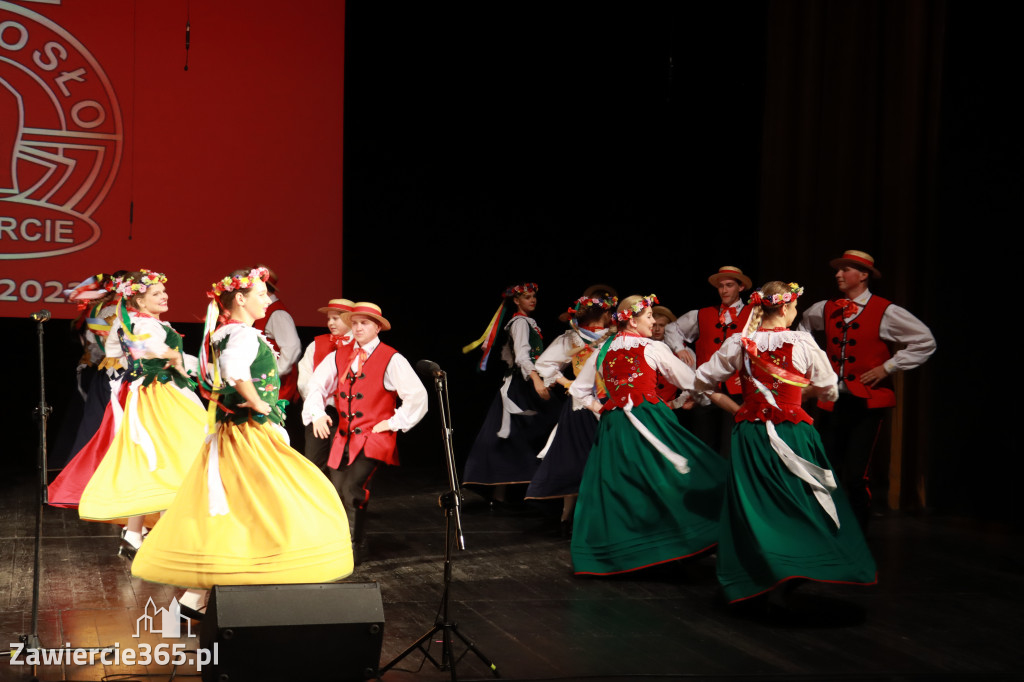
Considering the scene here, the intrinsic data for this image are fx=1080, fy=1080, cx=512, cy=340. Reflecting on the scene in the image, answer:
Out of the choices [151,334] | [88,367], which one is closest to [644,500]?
[151,334]

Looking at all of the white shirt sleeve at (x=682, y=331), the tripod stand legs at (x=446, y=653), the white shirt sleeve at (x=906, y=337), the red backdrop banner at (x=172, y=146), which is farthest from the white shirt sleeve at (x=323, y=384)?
the white shirt sleeve at (x=906, y=337)

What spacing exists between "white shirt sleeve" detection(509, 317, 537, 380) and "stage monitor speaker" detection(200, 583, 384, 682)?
3.55 m

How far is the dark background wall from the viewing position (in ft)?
24.3

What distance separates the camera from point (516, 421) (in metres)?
6.72

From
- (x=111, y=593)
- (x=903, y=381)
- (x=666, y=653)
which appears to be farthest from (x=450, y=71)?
(x=666, y=653)

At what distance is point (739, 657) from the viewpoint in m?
3.70

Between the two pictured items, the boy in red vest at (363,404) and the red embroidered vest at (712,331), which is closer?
the boy in red vest at (363,404)

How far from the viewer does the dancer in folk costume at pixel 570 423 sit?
5789 millimetres

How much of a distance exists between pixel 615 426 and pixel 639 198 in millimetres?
4062

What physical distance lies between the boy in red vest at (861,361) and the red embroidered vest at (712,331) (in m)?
0.76

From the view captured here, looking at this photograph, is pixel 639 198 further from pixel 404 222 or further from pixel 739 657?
pixel 739 657

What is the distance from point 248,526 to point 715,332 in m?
4.02

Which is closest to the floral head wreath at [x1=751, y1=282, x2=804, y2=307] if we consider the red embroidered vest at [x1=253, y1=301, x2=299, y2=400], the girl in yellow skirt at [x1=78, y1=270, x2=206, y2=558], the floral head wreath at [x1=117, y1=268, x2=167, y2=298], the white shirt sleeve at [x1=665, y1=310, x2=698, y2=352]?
the white shirt sleeve at [x1=665, y1=310, x2=698, y2=352]

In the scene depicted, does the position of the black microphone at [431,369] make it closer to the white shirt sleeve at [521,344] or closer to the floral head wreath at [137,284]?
the floral head wreath at [137,284]
